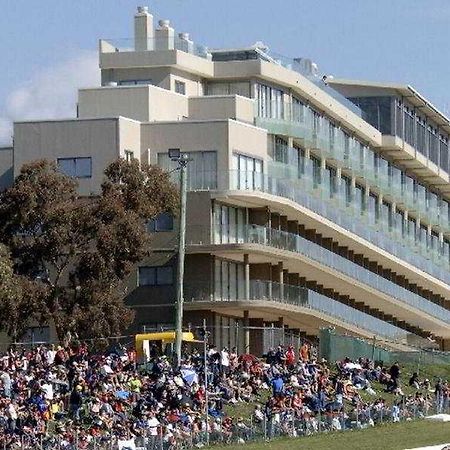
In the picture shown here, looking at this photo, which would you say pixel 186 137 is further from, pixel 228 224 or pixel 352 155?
pixel 352 155

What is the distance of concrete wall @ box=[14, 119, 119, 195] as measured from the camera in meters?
87.8

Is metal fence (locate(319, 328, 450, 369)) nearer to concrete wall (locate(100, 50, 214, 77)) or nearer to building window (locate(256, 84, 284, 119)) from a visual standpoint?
building window (locate(256, 84, 284, 119))

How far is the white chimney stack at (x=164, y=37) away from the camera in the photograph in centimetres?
9569

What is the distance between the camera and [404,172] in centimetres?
12456

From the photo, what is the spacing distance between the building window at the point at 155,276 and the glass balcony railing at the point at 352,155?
401 inches

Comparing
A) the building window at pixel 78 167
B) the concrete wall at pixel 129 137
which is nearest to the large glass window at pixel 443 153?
the concrete wall at pixel 129 137

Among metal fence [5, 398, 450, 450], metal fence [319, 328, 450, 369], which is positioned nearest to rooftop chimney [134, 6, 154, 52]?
metal fence [319, 328, 450, 369]

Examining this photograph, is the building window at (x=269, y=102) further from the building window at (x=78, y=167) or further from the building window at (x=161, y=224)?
the building window at (x=78, y=167)

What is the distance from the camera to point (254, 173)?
3639 inches

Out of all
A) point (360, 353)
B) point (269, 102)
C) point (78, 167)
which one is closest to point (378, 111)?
point (269, 102)

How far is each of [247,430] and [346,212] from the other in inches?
1954

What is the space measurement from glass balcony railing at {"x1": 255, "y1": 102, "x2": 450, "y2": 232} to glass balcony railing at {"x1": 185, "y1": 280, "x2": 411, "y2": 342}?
811 centimetres

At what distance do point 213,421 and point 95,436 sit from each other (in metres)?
6.01

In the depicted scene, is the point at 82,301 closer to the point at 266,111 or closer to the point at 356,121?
the point at 266,111
